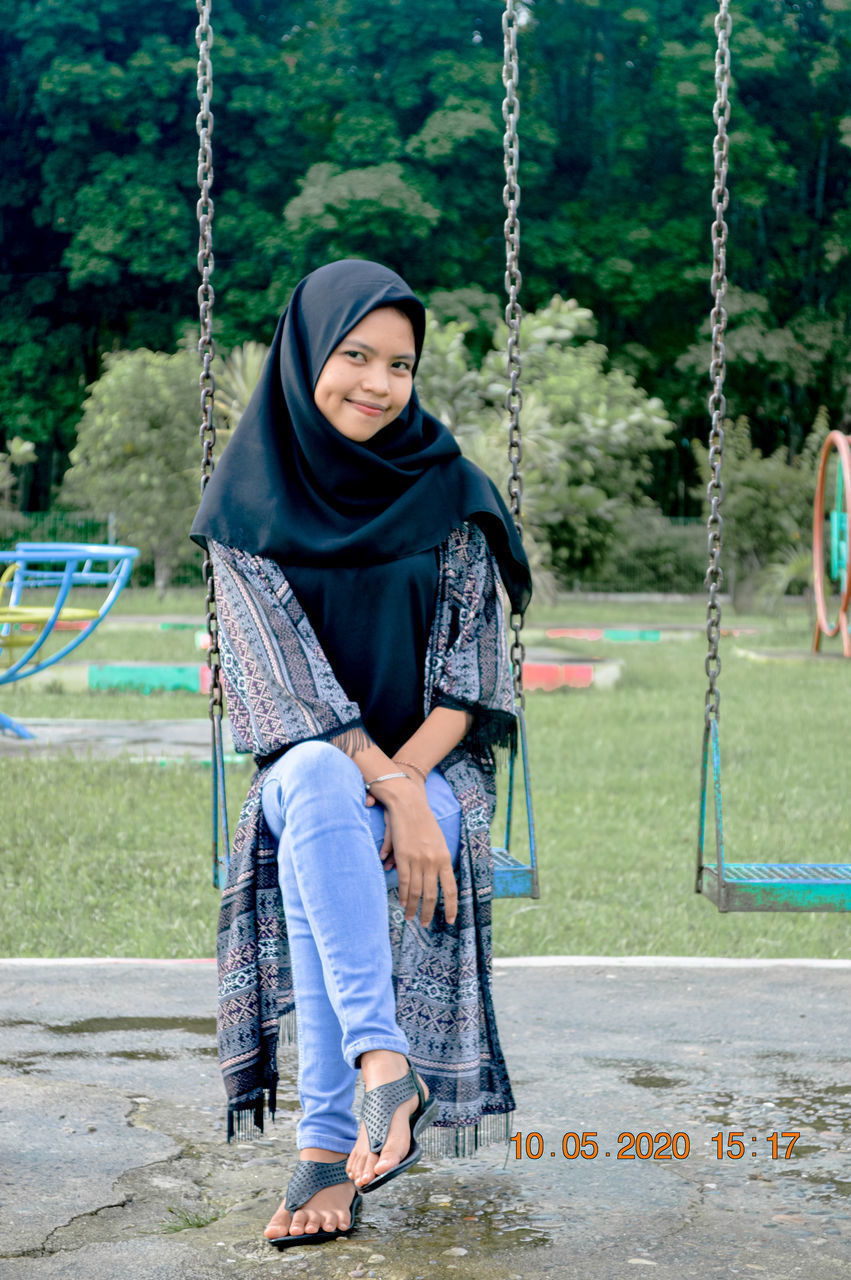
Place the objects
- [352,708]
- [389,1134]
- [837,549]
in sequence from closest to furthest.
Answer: [389,1134] → [352,708] → [837,549]

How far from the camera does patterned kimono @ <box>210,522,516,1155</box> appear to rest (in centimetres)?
248

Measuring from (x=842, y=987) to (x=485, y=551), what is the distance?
5.44ft

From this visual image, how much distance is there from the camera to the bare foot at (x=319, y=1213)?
89.6 inches

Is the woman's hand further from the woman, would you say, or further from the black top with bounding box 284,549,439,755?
the black top with bounding box 284,549,439,755

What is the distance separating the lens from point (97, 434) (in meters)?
21.8

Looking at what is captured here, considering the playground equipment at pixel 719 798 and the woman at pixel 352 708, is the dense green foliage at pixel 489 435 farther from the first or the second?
the woman at pixel 352 708

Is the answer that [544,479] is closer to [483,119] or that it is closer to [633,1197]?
[483,119]

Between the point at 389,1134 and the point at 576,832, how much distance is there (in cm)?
388

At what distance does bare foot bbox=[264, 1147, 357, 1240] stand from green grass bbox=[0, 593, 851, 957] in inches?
76.3

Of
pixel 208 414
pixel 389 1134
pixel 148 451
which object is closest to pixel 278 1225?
pixel 389 1134

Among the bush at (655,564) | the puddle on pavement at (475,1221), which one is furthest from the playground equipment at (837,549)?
the bush at (655,564)

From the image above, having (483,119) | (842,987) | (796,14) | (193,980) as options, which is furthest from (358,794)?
(796,14)

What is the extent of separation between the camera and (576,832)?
5984 millimetres

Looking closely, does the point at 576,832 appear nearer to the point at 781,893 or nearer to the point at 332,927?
the point at 781,893
